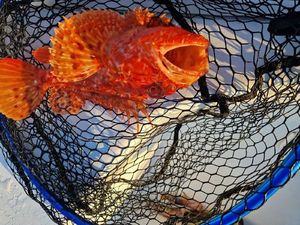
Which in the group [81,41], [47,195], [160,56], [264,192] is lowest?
[264,192]

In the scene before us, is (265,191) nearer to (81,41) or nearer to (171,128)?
(171,128)

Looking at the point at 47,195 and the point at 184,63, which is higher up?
the point at 184,63

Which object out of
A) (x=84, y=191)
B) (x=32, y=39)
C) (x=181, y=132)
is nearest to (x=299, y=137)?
(x=181, y=132)

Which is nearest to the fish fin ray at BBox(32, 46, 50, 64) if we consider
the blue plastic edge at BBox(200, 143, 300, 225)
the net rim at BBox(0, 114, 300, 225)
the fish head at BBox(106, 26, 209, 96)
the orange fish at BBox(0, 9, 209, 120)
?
the orange fish at BBox(0, 9, 209, 120)

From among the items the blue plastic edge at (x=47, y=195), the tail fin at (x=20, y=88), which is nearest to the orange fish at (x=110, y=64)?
the tail fin at (x=20, y=88)

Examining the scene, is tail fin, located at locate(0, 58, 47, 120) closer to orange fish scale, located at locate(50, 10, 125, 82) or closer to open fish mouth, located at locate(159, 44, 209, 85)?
orange fish scale, located at locate(50, 10, 125, 82)

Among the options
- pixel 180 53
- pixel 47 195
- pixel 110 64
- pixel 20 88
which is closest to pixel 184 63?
pixel 180 53
